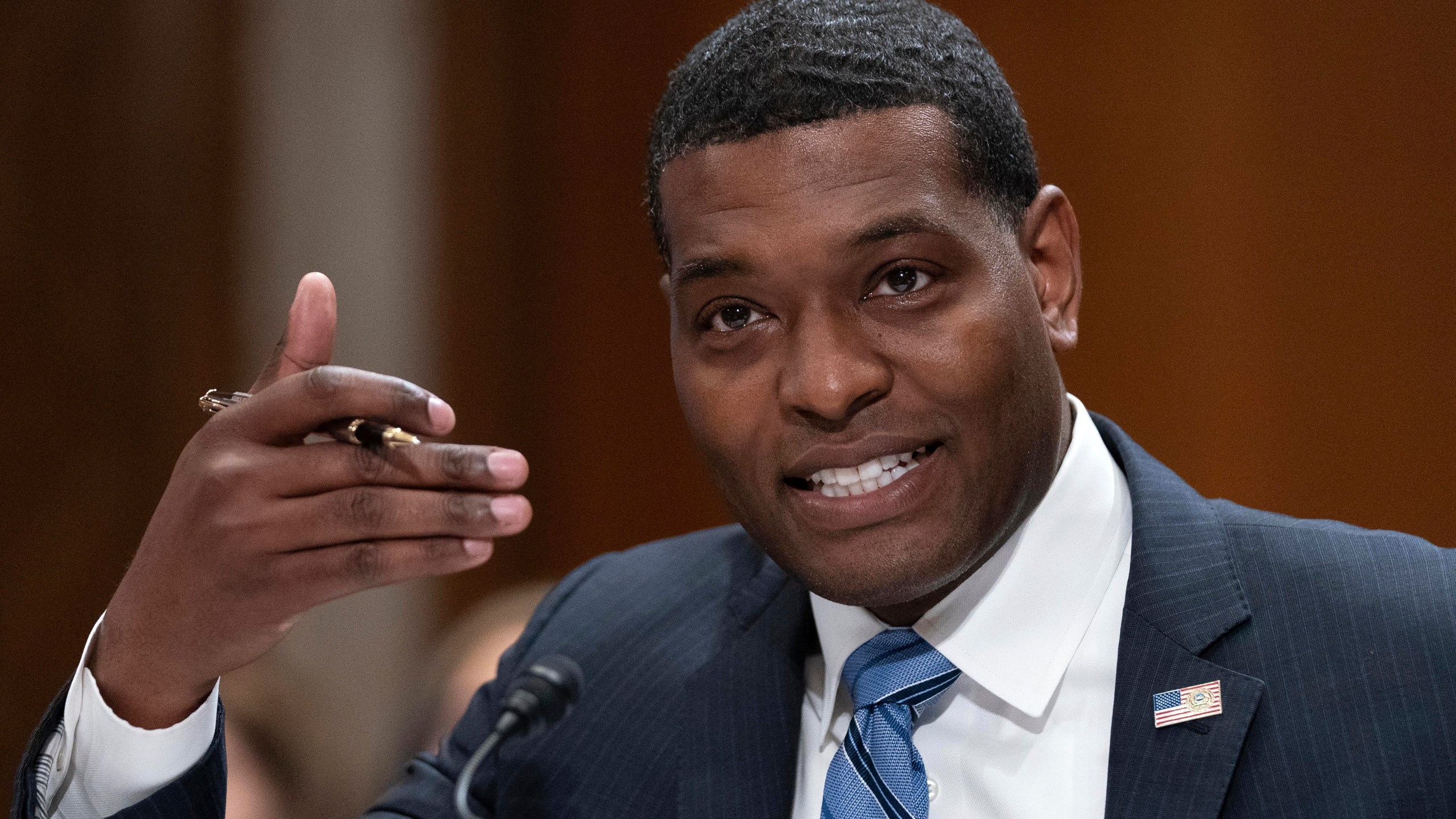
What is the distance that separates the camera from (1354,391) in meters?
2.64

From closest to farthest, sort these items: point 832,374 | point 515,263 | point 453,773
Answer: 1. point 832,374
2. point 453,773
3. point 515,263

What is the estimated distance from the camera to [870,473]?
1.64 metres

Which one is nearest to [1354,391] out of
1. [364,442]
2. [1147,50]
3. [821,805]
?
[1147,50]

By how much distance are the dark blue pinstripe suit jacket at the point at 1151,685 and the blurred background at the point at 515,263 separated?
0.95 m

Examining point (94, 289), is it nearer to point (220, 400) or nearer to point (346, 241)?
point (346, 241)

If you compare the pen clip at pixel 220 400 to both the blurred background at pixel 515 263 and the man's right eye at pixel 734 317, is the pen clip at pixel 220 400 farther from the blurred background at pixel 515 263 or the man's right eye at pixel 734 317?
the blurred background at pixel 515 263

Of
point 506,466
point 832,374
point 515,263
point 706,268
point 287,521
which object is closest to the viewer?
point 506,466

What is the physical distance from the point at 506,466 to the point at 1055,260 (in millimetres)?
901

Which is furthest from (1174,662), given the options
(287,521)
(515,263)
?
(515,263)

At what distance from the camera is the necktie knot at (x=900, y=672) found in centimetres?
176

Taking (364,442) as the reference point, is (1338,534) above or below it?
below

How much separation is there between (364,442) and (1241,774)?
1109 mm

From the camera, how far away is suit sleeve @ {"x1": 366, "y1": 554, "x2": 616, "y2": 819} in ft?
6.43

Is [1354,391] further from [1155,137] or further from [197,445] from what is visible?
[197,445]
